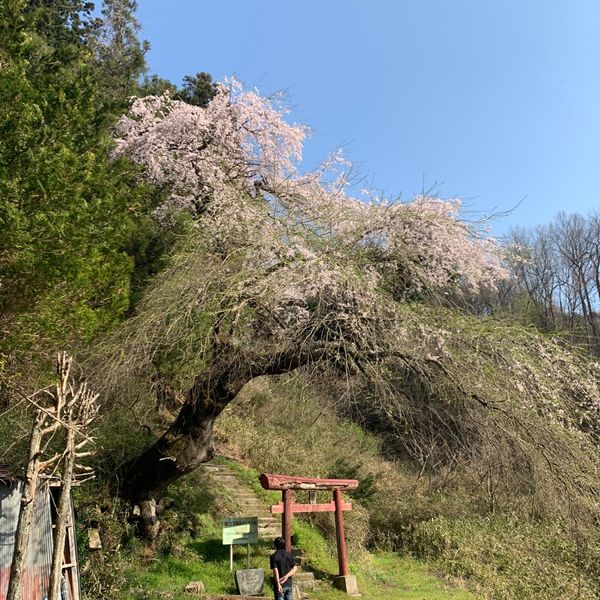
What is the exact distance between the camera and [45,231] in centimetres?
588

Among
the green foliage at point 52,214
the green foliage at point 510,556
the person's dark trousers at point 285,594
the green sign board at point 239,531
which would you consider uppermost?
the green foliage at point 52,214

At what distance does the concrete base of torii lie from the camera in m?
8.28

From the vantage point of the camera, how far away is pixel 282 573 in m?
6.57

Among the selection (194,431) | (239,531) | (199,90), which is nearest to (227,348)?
(194,431)

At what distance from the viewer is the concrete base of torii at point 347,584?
27.2 ft

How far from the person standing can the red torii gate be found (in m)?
1.13

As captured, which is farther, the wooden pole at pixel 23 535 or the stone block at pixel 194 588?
the stone block at pixel 194 588

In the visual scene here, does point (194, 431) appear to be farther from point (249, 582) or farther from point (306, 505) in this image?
point (306, 505)

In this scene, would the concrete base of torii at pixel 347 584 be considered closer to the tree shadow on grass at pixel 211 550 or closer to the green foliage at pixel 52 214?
the tree shadow on grass at pixel 211 550

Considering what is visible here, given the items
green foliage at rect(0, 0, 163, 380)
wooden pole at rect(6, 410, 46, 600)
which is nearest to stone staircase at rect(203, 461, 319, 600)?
green foliage at rect(0, 0, 163, 380)

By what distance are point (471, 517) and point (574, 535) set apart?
233 inches

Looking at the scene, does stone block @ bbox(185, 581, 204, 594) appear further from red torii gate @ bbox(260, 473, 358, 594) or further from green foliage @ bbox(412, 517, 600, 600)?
green foliage @ bbox(412, 517, 600, 600)

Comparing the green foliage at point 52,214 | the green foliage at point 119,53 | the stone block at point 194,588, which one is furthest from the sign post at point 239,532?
the green foliage at point 119,53

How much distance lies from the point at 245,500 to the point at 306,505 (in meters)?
2.28
